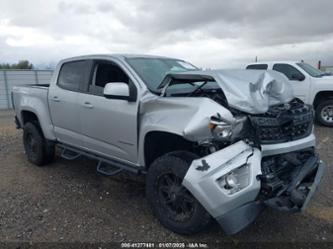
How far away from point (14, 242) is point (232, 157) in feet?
7.75

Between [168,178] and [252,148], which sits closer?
[252,148]

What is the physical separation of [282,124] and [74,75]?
3.20 m

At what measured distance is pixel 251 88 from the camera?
137 inches

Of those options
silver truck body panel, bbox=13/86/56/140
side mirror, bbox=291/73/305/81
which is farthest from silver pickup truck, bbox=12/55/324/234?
side mirror, bbox=291/73/305/81

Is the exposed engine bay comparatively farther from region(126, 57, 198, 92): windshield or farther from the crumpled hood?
region(126, 57, 198, 92): windshield

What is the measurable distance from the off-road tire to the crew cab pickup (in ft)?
23.0

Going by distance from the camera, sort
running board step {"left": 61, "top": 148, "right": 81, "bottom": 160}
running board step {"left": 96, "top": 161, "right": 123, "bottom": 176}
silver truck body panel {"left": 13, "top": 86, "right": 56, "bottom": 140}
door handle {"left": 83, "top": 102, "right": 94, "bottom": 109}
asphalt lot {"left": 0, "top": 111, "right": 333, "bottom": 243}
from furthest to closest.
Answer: silver truck body panel {"left": 13, "top": 86, "right": 56, "bottom": 140}, running board step {"left": 61, "top": 148, "right": 81, "bottom": 160}, door handle {"left": 83, "top": 102, "right": 94, "bottom": 109}, running board step {"left": 96, "top": 161, "right": 123, "bottom": 176}, asphalt lot {"left": 0, "top": 111, "right": 333, "bottom": 243}

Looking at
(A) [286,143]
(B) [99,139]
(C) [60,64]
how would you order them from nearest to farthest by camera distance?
(A) [286,143] < (B) [99,139] < (C) [60,64]

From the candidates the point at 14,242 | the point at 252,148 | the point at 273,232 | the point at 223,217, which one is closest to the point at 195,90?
the point at 252,148

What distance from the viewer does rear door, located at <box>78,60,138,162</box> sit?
157 inches

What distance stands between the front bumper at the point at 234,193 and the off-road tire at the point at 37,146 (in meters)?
3.54

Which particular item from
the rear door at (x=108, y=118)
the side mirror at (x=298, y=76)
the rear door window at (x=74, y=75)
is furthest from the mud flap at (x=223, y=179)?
the side mirror at (x=298, y=76)

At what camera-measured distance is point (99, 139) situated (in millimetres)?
4484

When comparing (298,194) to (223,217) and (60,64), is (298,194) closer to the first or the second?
(223,217)
